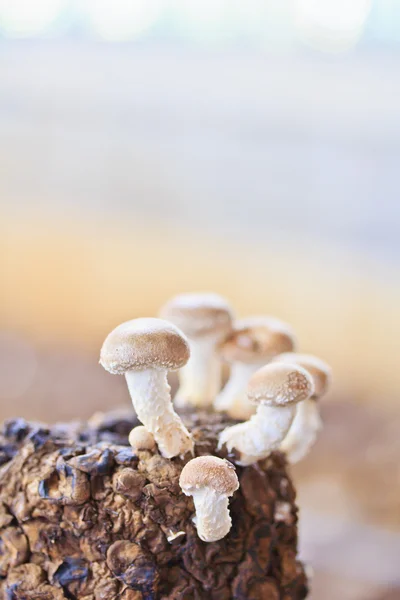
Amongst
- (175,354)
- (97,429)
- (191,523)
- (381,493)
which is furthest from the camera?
(381,493)

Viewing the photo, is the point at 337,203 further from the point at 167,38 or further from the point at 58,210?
the point at 58,210

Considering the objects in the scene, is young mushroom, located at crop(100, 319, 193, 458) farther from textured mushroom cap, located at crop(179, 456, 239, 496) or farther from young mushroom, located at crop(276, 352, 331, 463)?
young mushroom, located at crop(276, 352, 331, 463)

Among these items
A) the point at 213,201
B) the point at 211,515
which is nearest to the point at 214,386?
the point at 211,515

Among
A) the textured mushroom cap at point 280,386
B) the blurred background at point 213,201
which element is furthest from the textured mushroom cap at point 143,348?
the blurred background at point 213,201

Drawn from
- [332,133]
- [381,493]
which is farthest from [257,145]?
[381,493]

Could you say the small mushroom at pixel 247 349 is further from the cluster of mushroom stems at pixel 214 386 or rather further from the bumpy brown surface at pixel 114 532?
the bumpy brown surface at pixel 114 532
